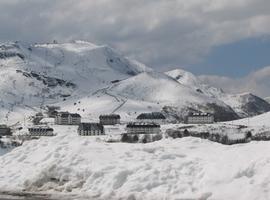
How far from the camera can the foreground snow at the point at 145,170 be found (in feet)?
152

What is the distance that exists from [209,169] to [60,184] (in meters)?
12.3

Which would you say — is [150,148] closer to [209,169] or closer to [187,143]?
[187,143]

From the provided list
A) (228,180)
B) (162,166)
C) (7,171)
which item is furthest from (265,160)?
(7,171)

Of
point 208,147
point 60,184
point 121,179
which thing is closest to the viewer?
point 121,179

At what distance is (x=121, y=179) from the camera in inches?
1971

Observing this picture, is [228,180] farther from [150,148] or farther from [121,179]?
[150,148]

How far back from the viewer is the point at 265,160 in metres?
46.8

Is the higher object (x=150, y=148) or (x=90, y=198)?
(x=150, y=148)

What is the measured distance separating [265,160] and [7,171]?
947 inches

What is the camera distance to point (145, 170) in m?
50.3

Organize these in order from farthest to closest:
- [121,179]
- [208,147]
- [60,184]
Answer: [208,147]
[60,184]
[121,179]

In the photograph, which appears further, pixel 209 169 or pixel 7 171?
pixel 7 171

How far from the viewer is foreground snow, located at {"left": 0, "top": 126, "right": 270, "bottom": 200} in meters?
46.4

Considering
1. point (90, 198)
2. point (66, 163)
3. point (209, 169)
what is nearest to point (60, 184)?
point (66, 163)
